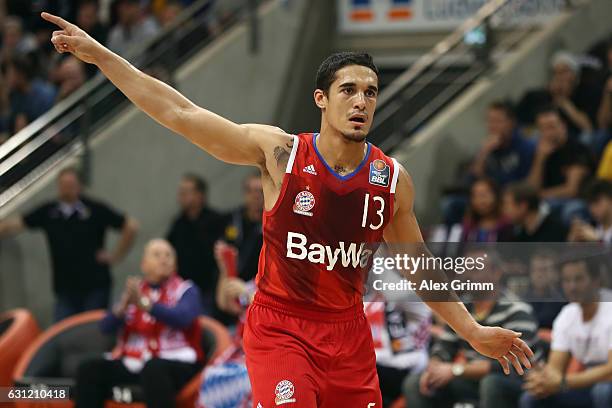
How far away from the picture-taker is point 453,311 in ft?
18.9

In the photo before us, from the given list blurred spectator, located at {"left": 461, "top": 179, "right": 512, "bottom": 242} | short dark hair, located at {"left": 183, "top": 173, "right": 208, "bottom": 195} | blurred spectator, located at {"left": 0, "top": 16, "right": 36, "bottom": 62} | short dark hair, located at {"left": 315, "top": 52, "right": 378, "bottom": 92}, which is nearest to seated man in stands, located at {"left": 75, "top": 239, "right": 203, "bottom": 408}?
short dark hair, located at {"left": 183, "top": 173, "right": 208, "bottom": 195}

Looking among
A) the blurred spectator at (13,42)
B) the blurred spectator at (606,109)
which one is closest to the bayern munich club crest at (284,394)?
the blurred spectator at (606,109)

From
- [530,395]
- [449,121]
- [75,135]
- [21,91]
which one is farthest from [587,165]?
[21,91]

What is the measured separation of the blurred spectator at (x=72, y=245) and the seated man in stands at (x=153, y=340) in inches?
49.0

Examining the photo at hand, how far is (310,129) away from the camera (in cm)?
1333

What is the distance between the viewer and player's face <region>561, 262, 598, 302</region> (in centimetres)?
754

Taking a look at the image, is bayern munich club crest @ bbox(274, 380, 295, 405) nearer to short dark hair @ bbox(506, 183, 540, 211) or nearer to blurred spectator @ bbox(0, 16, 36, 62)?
short dark hair @ bbox(506, 183, 540, 211)

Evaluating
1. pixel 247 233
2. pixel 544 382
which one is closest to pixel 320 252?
pixel 544 382

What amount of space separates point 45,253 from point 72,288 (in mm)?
593

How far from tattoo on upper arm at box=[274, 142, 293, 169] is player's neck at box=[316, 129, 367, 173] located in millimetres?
158

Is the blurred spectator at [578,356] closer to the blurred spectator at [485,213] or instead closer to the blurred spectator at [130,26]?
the blurred spectator at [485,213]

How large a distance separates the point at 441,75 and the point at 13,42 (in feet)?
17.0

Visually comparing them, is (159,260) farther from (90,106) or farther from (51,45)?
A: (51,45)

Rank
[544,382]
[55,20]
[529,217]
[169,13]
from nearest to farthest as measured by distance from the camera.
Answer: [55,20], [544,382], [529,217], [169,13]
